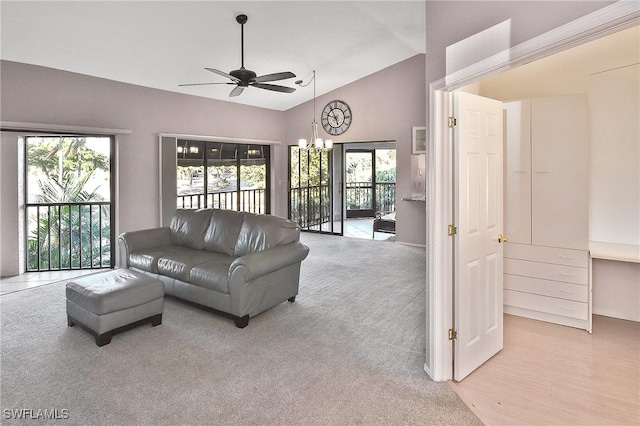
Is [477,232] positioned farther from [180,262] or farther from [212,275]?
[180,262]

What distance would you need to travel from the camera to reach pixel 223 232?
4.31 meters

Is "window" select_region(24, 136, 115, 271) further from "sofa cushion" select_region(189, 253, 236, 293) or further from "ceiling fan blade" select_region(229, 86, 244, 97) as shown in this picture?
"sofa cushion" select_region(189, 253, 236, 293)

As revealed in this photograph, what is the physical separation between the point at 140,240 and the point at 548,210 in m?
4.38

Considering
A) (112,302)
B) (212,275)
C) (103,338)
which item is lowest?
(103,338)

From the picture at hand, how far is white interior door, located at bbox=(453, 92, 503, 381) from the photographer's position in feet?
8.01

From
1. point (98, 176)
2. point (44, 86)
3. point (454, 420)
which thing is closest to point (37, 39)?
point (44, 86)

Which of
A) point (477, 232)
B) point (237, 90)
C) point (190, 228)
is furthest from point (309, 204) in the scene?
point (477, 232)

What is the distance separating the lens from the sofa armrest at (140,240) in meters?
4.35

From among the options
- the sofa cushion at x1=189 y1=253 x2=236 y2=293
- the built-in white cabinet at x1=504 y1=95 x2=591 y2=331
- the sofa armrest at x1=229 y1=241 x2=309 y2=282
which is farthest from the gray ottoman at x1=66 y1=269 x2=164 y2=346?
the built-in white cabinet at x1=504 y1=95 x2=591 y2=331

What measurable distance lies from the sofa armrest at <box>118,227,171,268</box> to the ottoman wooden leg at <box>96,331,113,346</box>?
1524 mm

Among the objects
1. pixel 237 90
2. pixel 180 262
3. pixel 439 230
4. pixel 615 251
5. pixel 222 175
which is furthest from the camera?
pixel 222 175

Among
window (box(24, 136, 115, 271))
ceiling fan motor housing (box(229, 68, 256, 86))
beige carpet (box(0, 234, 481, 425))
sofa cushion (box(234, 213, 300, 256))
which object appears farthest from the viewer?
window (box(24, 136, 115, 271))

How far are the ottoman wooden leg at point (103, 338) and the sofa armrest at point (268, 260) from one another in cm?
104

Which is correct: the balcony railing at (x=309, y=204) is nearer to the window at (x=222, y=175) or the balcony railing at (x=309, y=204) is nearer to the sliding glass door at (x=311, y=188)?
the sliding glass door at (x=311, y=188)
